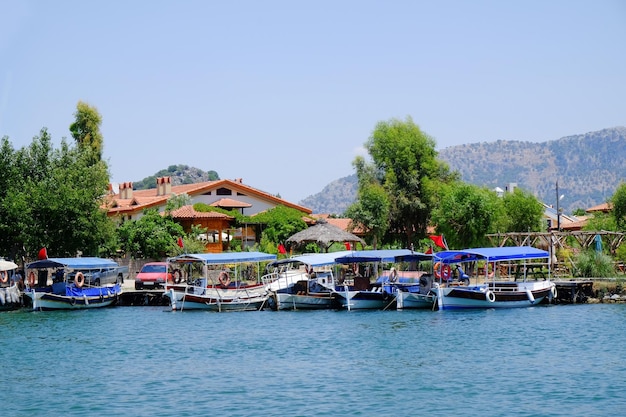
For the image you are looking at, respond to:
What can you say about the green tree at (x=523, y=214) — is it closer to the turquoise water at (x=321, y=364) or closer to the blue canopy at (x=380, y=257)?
the blue canopy at (x=380, y=257)

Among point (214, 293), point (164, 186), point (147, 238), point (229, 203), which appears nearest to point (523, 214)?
point (229, 203)

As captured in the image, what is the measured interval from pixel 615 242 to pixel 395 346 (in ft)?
86.5

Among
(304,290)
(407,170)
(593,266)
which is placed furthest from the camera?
(407,170)

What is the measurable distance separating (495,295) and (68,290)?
23141 millimetres

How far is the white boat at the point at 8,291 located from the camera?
52.7 m

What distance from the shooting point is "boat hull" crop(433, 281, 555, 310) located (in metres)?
48.1

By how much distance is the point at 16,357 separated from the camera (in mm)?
34969

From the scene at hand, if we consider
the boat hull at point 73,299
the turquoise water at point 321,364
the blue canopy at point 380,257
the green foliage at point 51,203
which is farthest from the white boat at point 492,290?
the green foliage at point 51,203

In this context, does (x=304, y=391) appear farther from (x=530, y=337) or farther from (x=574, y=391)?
(x=530, y=337)

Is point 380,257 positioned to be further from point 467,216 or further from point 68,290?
point 467,216

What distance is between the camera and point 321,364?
3222cm

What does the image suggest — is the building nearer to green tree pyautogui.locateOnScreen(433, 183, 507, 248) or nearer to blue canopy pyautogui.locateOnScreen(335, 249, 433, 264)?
green tree pyautogui.locateOnScreen(433, 183, 507, 248)

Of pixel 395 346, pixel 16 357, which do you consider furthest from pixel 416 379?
pixel 16 357

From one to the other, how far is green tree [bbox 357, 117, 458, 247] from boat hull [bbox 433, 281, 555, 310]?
80.6ft
